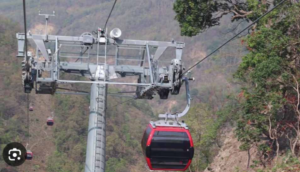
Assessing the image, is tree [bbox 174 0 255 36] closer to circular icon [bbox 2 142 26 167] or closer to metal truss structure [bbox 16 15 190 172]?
metal truss structure [bbox 16 15 190 172]

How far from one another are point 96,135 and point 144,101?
92.9 m

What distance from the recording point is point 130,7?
183000mm

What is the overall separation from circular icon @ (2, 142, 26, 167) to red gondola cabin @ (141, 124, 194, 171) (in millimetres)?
7575

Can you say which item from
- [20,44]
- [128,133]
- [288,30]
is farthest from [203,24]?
[128,133]

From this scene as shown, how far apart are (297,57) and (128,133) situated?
6357 centimetres

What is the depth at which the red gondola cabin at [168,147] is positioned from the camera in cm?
1513

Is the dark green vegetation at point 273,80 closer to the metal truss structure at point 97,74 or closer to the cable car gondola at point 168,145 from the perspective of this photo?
the metal truss structure at point 97,74

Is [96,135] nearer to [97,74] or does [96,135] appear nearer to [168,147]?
[97,74]

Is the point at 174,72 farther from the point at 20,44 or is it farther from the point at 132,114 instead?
the point at 132,114

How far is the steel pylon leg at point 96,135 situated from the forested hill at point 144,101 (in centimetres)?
856

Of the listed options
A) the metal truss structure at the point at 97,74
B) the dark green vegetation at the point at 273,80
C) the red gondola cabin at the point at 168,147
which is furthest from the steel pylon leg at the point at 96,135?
the dark green vegetation at the point at 273,80

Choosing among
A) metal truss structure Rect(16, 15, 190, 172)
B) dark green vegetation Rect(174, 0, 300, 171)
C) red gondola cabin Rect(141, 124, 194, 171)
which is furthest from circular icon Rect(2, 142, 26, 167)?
dark green vegetation Rect(174, 0, 300, 171)

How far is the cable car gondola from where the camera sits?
49.7 feet

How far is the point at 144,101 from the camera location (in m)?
109
